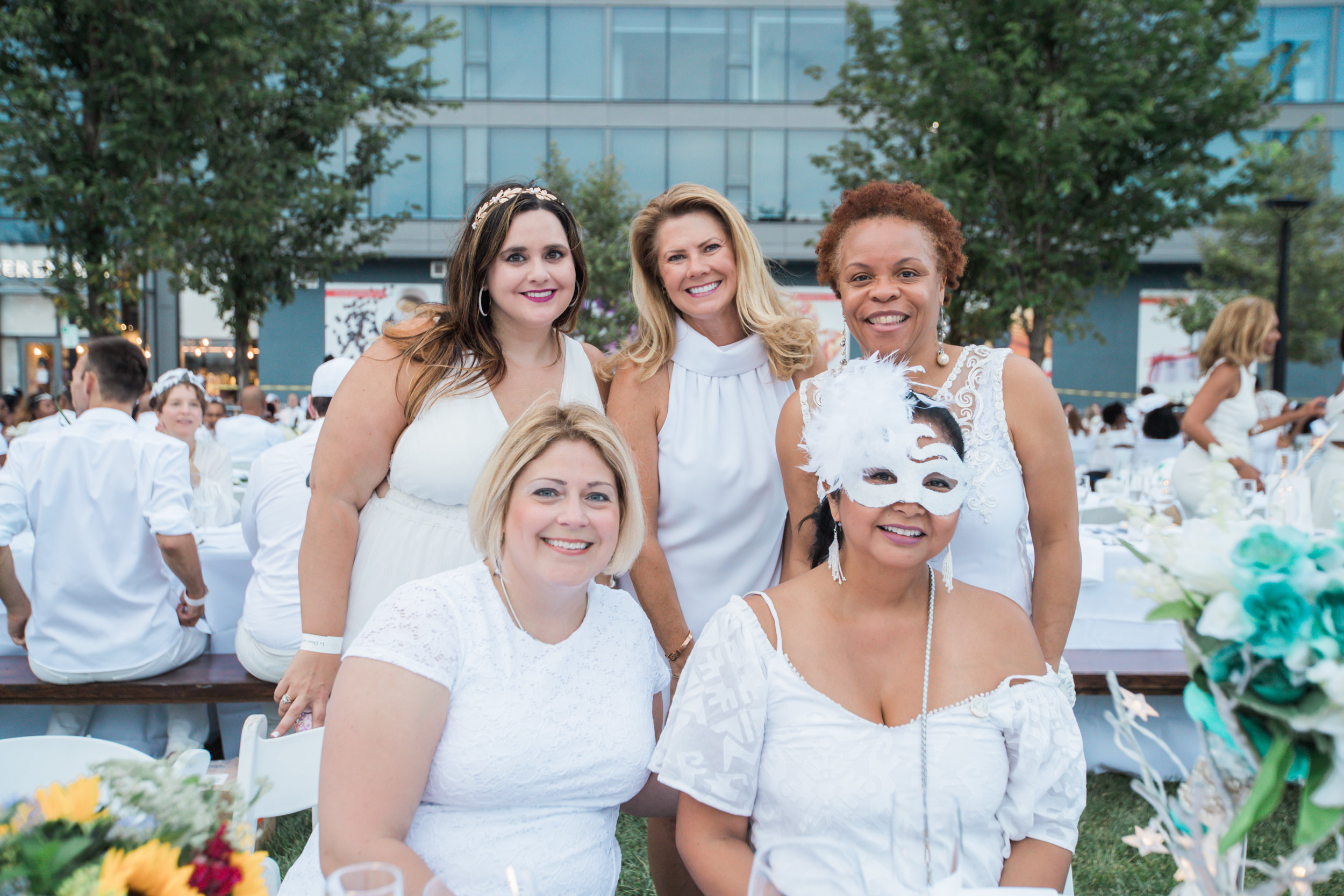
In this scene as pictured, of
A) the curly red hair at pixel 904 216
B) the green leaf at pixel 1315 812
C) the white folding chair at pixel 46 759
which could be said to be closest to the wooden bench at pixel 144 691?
the white folding chair at pixel 46 759

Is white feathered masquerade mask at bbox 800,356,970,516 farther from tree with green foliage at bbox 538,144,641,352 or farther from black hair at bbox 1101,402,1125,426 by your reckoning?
black hair at bbox 1101,402,1125,426

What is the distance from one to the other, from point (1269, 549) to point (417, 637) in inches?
54.8

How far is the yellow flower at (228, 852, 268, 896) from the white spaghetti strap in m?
1.01

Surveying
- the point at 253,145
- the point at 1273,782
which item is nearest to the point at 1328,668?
the point at 1273,782

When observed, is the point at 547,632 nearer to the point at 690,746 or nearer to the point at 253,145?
the point at 690,746

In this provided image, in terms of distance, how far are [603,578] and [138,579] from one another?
2624mm

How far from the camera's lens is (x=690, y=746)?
1.81m

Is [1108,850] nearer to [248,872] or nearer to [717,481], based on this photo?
[717,481]

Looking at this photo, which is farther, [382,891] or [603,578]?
[603,578]

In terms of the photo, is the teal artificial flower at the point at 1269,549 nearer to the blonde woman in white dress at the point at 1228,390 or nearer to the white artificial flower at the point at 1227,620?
the white artificial flower at the point at 1227,620

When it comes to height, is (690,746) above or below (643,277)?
below

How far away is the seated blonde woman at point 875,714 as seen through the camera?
1.75 metres

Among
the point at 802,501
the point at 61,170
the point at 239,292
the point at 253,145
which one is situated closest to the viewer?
the point at 802,501

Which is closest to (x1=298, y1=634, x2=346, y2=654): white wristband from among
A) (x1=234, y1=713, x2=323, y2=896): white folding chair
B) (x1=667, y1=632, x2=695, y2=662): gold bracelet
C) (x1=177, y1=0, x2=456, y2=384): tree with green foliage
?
(x1=234, y1=713, x2=323, y2=896): white folding chair
